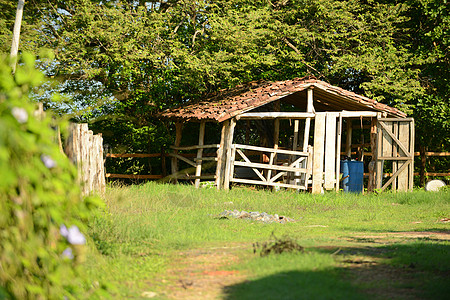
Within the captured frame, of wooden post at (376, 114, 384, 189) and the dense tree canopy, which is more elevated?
the dense tree canopy

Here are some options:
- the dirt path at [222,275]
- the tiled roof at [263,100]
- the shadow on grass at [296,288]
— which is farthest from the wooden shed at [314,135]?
the shadow on grass at [296,288]

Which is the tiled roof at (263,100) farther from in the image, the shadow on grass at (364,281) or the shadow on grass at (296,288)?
the shadow on grass at (296,288)

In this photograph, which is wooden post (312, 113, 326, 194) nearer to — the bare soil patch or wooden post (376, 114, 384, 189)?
wooden post (376, 114, 384, 189)

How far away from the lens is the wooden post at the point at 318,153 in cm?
1556

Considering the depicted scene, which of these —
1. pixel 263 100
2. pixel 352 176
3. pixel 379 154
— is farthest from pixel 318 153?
pixel 263 100

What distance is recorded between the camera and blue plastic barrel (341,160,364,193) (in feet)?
54.3

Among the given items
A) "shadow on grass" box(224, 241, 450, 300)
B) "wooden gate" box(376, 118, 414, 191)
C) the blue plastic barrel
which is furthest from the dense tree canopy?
"shadow on grass" box(224, 241, 450, 300)

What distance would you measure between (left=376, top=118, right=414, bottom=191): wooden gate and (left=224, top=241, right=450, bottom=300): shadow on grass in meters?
10.3

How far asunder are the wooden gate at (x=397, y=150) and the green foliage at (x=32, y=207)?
44.1 feet

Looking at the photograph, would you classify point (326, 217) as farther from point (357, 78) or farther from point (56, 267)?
point (357, 78)

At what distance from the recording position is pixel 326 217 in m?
11.0

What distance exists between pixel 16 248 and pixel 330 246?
14.1ft

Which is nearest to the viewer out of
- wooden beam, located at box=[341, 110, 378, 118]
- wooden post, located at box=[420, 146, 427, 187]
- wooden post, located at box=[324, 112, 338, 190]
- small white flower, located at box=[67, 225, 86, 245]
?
small white flower, located at box=[67, 225, 86, 245]

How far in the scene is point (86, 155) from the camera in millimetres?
8430
